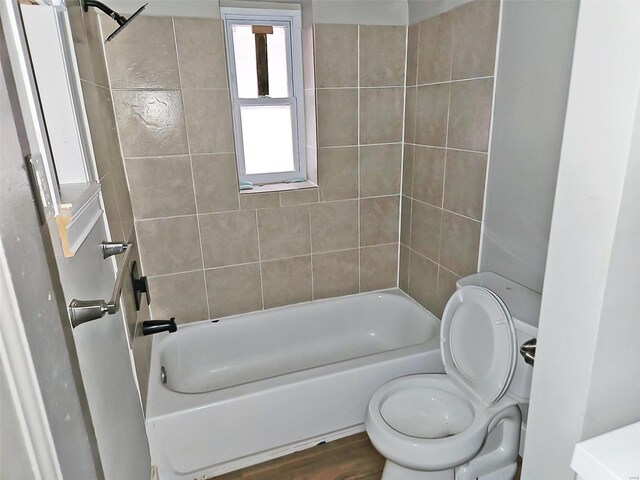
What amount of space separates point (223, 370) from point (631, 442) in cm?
205

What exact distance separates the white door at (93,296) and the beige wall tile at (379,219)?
5.17ft

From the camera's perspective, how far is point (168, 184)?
2.12 m

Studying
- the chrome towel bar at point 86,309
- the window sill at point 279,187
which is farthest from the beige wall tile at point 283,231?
the chrome towel bar at point 86,309

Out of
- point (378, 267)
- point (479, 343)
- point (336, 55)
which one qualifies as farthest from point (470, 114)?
point (378, 267)

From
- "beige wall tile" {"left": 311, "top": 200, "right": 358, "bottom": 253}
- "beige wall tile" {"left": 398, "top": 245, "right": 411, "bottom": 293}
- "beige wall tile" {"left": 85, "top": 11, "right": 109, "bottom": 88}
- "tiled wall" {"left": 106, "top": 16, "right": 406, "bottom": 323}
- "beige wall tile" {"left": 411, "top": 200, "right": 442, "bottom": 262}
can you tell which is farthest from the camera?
"beige wall tile" {"left": 398, "top": 245, "right": 411, "bottom": 293}

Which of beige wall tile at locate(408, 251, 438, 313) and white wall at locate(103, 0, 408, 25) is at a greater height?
white wall at locate(103, 0, 408, 25)

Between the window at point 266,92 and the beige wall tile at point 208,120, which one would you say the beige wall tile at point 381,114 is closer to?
the window at point 266,92

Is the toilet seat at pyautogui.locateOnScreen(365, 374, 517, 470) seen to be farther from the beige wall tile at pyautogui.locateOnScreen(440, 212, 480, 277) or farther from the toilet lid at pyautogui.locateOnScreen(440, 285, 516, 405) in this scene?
the beige wall tile at pyautogui.locateOnScreen(440, 212, 480, 277)

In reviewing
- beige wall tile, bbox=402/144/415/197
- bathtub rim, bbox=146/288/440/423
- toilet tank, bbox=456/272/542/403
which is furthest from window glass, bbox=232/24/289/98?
toilet tank, bbox=456/272/542/403

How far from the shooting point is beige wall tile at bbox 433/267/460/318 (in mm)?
2158

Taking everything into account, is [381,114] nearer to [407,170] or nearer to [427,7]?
[407,170]

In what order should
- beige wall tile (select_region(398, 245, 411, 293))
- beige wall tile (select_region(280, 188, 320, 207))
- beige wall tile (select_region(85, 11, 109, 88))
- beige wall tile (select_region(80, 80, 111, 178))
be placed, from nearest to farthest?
beige wall tile (select_region(80, 80, 111, 178))
beige wall tile (select_region(85, 11, 109, 88))
beige wall tile (select_region(280, 188, 320, 207))
beige wall tile (select_region(398, 245, 411, 293))

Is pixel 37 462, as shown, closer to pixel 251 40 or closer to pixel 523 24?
pixel 523 24

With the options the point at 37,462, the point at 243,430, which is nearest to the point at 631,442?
the point at 37,462
